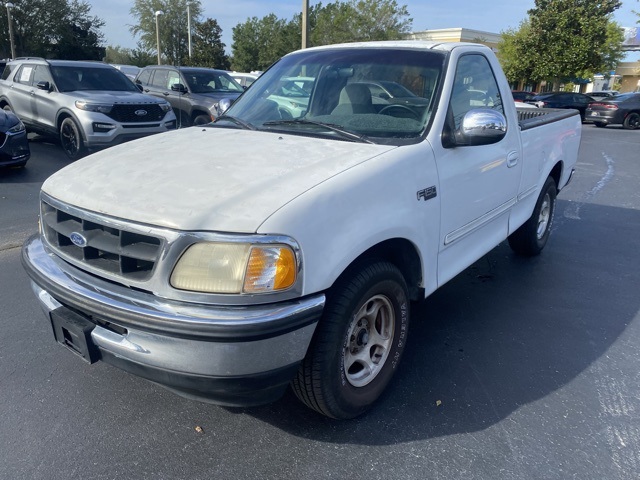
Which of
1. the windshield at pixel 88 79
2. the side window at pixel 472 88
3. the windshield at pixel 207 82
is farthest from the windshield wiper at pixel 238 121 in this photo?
the windshield at pixel 207 82

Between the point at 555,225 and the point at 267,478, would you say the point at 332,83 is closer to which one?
the point at 267,478

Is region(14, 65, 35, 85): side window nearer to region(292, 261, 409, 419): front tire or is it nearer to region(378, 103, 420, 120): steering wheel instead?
region(378, 103, 420, 120): steering wheel

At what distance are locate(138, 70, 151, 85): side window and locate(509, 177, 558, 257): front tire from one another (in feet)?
37.0

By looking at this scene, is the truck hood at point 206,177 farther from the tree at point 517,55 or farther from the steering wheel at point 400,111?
the tree at point 517,55

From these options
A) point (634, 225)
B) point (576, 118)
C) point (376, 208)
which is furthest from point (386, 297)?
point (634, 225)

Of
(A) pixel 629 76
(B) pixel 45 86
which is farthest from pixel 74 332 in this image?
(A) pixel 629 76

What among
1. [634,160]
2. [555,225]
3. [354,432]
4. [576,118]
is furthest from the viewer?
[634,160]

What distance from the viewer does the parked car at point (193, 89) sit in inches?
449

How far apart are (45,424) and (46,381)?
41cm

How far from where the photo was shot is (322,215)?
218 centimetres

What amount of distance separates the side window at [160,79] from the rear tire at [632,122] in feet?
58.9

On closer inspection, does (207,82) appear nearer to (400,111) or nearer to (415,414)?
(400,111)

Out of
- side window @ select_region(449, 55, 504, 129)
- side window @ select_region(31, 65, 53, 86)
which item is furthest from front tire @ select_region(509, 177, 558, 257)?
side window @ select_region(31, 65, 53, 86)

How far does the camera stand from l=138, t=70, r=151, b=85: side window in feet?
44.6
